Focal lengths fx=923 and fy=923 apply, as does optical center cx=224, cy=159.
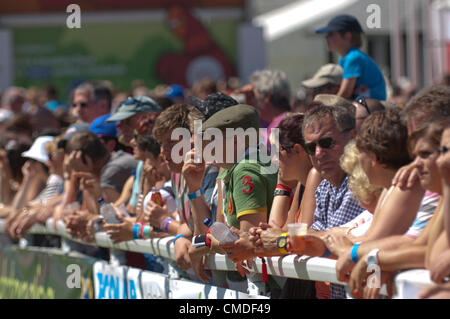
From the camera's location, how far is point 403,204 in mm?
3533

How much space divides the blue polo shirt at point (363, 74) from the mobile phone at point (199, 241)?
8.68 feet

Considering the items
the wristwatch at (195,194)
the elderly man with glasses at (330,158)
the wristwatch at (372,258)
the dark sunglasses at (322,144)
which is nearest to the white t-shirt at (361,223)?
the elderly man with glasses at (330,158)

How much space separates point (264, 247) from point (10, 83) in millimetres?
18880

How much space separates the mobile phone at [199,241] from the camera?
4711 mm

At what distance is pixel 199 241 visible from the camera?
473cm

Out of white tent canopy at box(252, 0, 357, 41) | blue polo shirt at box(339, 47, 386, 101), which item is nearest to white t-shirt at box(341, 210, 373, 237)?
blue polo shirt at box(339, 47, 386, 101)

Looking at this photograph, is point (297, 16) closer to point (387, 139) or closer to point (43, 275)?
point (43, 275)

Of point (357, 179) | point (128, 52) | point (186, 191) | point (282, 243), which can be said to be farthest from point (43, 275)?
point (128, 52)

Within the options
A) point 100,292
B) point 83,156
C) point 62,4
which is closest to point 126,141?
point 83,156

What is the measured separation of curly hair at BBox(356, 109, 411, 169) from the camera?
3.65 metres

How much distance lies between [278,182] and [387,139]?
1.19 metres

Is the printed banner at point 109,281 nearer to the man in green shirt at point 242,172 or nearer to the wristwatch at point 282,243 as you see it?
the man in green shirt at point 242,172

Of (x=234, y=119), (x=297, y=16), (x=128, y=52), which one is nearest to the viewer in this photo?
(x=234, y=119)
